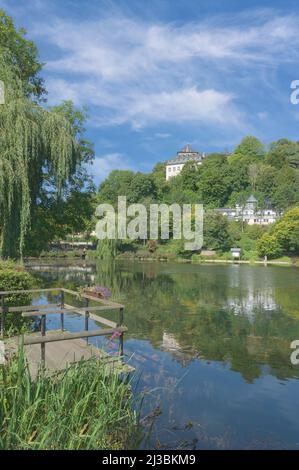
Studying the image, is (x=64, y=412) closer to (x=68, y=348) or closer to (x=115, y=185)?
(x=68, y=348)

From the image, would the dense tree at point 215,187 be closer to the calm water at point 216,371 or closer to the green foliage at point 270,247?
the green foliage at point 270,247

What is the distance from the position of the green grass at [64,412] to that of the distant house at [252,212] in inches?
3388

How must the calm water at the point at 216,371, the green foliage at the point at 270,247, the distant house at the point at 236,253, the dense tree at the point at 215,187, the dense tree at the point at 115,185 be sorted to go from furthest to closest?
1. the dense tree at the point at 215,187
2. the dense tree at the point at 115,185
3. the distant house at the point at 236,253
4. the green foliage at the point at 270,247
5. the calm water at the point at 216,371

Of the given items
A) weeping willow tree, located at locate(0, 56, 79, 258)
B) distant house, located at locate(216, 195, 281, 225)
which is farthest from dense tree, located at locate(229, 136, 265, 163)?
weeping willow tree, located at locate(0, 56, 79, 258)

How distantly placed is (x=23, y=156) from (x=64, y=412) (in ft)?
33.7

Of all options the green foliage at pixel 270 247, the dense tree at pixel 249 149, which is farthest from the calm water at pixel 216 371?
the dense tree at pixel 249 149

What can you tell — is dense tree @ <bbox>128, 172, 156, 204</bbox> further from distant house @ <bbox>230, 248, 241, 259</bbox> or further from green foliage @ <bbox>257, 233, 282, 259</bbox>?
green foliage @ <bbox>257, 233, 282, 259</bbox>

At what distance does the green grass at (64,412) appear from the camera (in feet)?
14.4

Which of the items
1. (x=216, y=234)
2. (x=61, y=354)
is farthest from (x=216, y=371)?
(x=216, y=234)

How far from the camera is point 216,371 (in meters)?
9.27

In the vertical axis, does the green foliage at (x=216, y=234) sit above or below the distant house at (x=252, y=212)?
below

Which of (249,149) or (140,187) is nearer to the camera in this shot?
(140,187)
